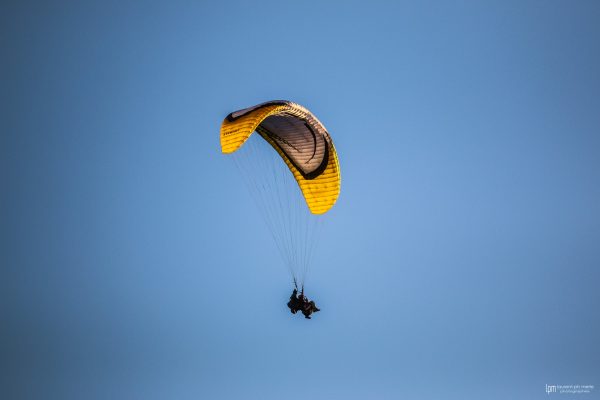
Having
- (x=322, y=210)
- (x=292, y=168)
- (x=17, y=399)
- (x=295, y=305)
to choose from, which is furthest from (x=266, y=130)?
(x=17, y=399)

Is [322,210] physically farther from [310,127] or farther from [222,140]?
[222,140]

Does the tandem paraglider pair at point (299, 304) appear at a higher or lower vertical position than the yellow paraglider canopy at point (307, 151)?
lower

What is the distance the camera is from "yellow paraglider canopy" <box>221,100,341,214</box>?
24.8m

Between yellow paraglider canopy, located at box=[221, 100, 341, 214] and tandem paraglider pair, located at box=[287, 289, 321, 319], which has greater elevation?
yellow paraglider canopy, located at box=[221, 100, 341, 214]

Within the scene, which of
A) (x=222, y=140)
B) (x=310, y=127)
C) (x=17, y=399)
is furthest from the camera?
(x=17, y=399)

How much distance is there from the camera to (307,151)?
84.9ft

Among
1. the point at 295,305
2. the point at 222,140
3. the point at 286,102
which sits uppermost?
the point at 286,102

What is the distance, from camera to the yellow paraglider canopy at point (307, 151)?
81.3ft

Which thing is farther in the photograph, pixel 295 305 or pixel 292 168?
pixel 292 168

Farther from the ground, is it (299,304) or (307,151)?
(307,151)

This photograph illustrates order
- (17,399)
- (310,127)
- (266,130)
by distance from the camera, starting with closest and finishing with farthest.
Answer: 1. (310,127)
2. (266,130)
3. (17,399)

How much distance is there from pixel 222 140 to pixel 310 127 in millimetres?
4195

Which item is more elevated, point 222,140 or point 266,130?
point 266,130

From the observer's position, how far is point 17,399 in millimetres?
65312
